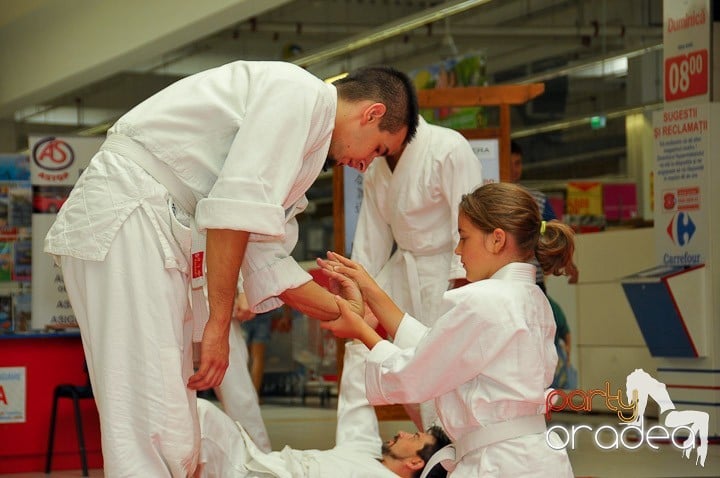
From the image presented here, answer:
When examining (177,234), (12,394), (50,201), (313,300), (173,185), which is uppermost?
(50,201)

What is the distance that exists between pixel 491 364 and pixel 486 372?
0.9 inches

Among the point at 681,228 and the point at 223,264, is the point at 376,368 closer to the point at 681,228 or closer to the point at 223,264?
the point at 223,264

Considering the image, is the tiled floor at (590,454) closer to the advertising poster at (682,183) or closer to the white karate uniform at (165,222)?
the advertising poster at (682,183)

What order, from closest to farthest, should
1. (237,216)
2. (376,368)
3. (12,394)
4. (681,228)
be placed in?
(237,216), (376,368), (12,394), (681,228)

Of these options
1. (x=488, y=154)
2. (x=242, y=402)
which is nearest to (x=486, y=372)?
(x=242, y=402)

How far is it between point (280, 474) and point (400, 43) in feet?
37.0

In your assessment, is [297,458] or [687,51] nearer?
[297,458]

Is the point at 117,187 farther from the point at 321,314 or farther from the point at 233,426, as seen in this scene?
the point at 233,426

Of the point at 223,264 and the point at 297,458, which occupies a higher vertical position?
the point at 223,264

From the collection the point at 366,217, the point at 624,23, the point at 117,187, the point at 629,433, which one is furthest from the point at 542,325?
the point at 624,23

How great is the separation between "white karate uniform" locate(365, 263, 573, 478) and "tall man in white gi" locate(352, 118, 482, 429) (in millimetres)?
1892

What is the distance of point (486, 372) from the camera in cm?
273

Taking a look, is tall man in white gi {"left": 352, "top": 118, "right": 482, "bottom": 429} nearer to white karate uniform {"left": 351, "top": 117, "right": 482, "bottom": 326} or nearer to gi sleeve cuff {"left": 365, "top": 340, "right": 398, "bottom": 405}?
white karate uniform {"left": 351, "top": 117, "right": 482, "bottom": 326}

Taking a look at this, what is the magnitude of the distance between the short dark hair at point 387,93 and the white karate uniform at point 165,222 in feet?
0.57
